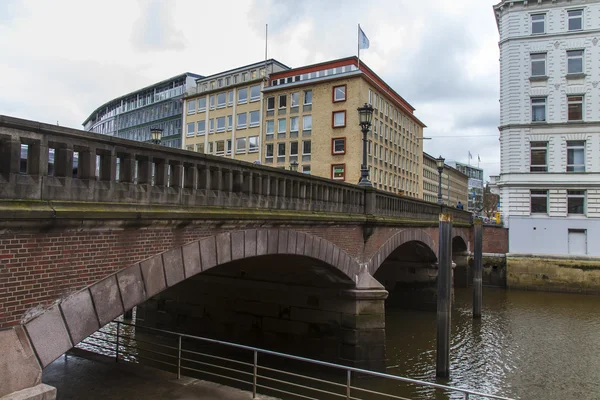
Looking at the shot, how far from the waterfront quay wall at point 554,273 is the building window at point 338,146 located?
19812 millimetres

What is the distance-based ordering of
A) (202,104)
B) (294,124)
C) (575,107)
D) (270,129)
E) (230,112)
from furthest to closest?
1. (202,104)
2. (230,112)
3. (270,129)
4. (294,124)
5. (575,107)

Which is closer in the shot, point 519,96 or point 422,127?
point 519,96

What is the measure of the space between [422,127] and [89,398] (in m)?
70.4

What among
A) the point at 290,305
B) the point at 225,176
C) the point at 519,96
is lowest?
the point at 290,305

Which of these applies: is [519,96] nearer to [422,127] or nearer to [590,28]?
[590,28]

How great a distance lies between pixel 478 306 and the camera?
→ 23.4 m

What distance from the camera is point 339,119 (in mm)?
48656

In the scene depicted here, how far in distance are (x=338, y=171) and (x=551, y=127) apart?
2025 cm

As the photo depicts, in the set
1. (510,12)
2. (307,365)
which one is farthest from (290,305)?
(510,12)

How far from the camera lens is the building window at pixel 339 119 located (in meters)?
48.3

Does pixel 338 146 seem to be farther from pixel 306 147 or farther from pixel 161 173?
pixel 161 173

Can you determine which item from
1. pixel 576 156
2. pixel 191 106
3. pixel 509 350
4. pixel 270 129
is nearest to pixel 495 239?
pixel 576 156

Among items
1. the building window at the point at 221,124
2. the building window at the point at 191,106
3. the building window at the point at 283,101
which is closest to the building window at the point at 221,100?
the building window at the point at 221,124

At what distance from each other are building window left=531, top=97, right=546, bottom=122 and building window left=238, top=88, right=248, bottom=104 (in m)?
32.6
